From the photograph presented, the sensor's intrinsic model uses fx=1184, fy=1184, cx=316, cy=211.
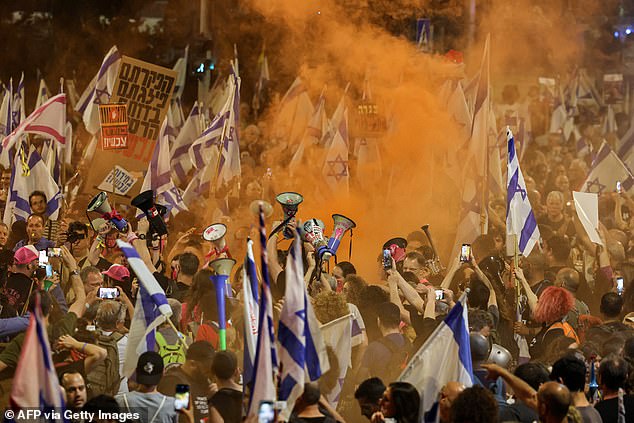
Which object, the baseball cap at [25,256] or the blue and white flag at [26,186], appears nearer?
the baseball cap at [25,256]

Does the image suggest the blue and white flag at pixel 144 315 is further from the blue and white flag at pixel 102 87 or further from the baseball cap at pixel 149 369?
the blue and white flag at pixel 102 87

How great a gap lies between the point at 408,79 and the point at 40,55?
42.5 feet

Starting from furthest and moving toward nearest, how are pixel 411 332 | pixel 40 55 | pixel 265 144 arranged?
1. pixel 40 55
2. pixel 265 144
3. pixel 411 332

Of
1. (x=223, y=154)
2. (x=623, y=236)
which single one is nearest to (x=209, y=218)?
(x=223, y=154)

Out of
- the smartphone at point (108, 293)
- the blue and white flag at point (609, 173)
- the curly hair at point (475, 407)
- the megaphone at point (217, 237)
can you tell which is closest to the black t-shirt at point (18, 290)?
the smartphone at point (108, 293)

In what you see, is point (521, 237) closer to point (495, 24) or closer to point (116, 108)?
point (116, 108)

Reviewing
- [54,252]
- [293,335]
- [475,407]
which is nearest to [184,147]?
[54,252]

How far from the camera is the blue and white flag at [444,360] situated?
6742mm

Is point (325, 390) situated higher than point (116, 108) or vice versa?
point (116, 108)

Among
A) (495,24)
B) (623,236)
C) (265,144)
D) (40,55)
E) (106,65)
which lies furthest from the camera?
(40,55)

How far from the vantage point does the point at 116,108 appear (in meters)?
13.9

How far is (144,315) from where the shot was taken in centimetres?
737

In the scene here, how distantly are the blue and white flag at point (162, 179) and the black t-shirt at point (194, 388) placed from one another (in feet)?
23.2

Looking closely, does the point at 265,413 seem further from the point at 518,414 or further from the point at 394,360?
the point at 394,360
